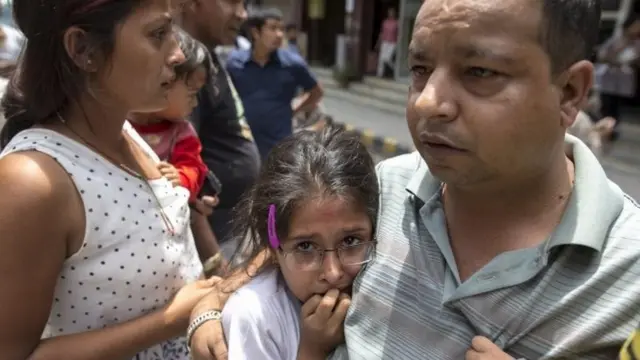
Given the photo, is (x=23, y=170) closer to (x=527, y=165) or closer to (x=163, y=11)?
(x=163, y=11)

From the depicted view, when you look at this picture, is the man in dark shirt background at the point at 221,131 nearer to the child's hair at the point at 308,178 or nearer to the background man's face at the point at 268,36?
the child's hair at the point at 308,178

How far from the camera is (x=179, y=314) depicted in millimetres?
1537

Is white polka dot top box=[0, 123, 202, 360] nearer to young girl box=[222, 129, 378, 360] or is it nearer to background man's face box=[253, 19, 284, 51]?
young girl box=[222, 129, 378, 360]

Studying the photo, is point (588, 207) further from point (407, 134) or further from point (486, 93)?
point (407, 134)

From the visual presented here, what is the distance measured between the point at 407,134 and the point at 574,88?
877 centimetres

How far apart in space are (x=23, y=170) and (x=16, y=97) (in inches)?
10.6

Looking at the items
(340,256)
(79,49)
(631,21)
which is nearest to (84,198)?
(79,49)

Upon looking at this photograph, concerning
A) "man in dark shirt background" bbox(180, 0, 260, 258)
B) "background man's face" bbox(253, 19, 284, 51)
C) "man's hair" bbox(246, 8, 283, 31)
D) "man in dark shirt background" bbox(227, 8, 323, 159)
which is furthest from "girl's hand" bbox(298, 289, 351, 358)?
"man's hair" bbox(246, 8, 283, 31)

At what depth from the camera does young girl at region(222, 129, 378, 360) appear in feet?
4.18

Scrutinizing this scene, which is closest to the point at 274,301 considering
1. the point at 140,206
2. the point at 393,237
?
the point at 393,237

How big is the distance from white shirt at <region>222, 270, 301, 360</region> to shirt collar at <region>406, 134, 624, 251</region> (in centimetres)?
57

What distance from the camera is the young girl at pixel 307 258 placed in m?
1.27

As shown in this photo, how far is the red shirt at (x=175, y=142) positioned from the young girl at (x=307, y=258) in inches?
41.1

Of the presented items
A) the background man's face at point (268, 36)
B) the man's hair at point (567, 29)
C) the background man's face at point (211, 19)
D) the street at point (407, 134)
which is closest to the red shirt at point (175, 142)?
the background man's face at point (211, 19)
